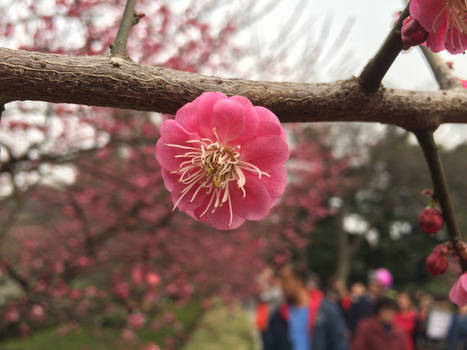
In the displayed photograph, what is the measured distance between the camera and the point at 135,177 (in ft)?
19.6

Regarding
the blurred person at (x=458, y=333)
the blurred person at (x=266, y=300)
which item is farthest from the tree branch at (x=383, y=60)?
the blurred person at (x=458, y=333)

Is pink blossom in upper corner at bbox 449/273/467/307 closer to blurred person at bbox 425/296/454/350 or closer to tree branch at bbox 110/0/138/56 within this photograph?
tree branch at bbox 110/0/138/56

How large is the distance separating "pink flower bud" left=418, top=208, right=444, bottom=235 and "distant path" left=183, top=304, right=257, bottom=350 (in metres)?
8.72

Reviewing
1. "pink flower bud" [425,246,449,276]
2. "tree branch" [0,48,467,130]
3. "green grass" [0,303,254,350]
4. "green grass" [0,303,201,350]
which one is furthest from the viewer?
"green grass" [0,303,254,350]

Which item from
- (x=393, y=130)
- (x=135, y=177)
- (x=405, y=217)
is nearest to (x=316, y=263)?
(x=405, y=217)

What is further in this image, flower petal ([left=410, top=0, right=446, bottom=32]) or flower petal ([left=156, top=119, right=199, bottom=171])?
flower petal ([left=156, top=119, right=199, bottom=171])

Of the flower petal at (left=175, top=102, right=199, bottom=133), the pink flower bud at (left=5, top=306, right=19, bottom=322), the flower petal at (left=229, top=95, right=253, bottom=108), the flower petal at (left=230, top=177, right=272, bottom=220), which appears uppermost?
the flower petal at (left=229, top=95, right=253, bottom=108)

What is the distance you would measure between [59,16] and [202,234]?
12.5ft

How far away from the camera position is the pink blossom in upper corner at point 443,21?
81cm

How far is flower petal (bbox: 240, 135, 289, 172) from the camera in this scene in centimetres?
92

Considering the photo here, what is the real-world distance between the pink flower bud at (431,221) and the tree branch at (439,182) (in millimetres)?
21

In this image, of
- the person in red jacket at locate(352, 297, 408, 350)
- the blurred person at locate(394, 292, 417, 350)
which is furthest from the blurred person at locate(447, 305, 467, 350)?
the blurred person at locate(394, 292, 417, 350)

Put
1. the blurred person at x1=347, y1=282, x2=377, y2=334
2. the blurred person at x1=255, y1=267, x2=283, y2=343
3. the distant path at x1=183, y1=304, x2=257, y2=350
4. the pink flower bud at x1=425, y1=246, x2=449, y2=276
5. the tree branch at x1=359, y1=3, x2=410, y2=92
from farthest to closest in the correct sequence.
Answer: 1. the distant path at x1=183, y1=304, x2=257, y2=350
2. the blurred person at x1=347, y1=282, x2=377, y2=334
3. the blurred person at x1=255, y1=267, x2=283, y2=343
4. the pink flower bud at x1=425, y1=246, x2=449, y2=276
5. the tree branch at x1=359, y1=3, x2=410, y2=92

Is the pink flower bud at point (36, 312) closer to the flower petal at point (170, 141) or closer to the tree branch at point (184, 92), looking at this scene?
the flower petal at point (170, 141)
